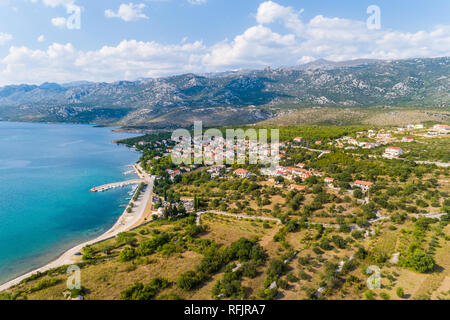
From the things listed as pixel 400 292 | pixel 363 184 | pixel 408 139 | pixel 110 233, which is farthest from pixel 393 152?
pixel 110 233

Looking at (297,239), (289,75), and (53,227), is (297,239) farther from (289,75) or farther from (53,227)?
(289,75)

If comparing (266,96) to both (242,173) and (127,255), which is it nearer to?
(242,173)

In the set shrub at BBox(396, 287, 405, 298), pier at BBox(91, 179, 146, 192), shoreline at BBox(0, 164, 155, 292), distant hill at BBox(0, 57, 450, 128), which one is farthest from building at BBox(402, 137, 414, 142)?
distant hill at BBox(0, 57, 450, 128)

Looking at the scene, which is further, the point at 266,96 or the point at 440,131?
the point at 266,96

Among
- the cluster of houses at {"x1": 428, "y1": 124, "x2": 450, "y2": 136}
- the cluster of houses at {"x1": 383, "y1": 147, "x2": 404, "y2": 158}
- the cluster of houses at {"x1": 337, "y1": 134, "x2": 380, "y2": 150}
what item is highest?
the cluster of houses at {"x1": 428, "y1": 124, "x2": 450, "y2": 136}

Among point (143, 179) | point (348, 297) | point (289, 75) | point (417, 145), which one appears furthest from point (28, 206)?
point (289, 75)

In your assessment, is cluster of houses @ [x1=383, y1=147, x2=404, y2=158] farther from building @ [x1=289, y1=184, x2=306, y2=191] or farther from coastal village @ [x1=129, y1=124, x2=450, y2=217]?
building @ [x1=289, y1=184, x2=306, y2=191]
